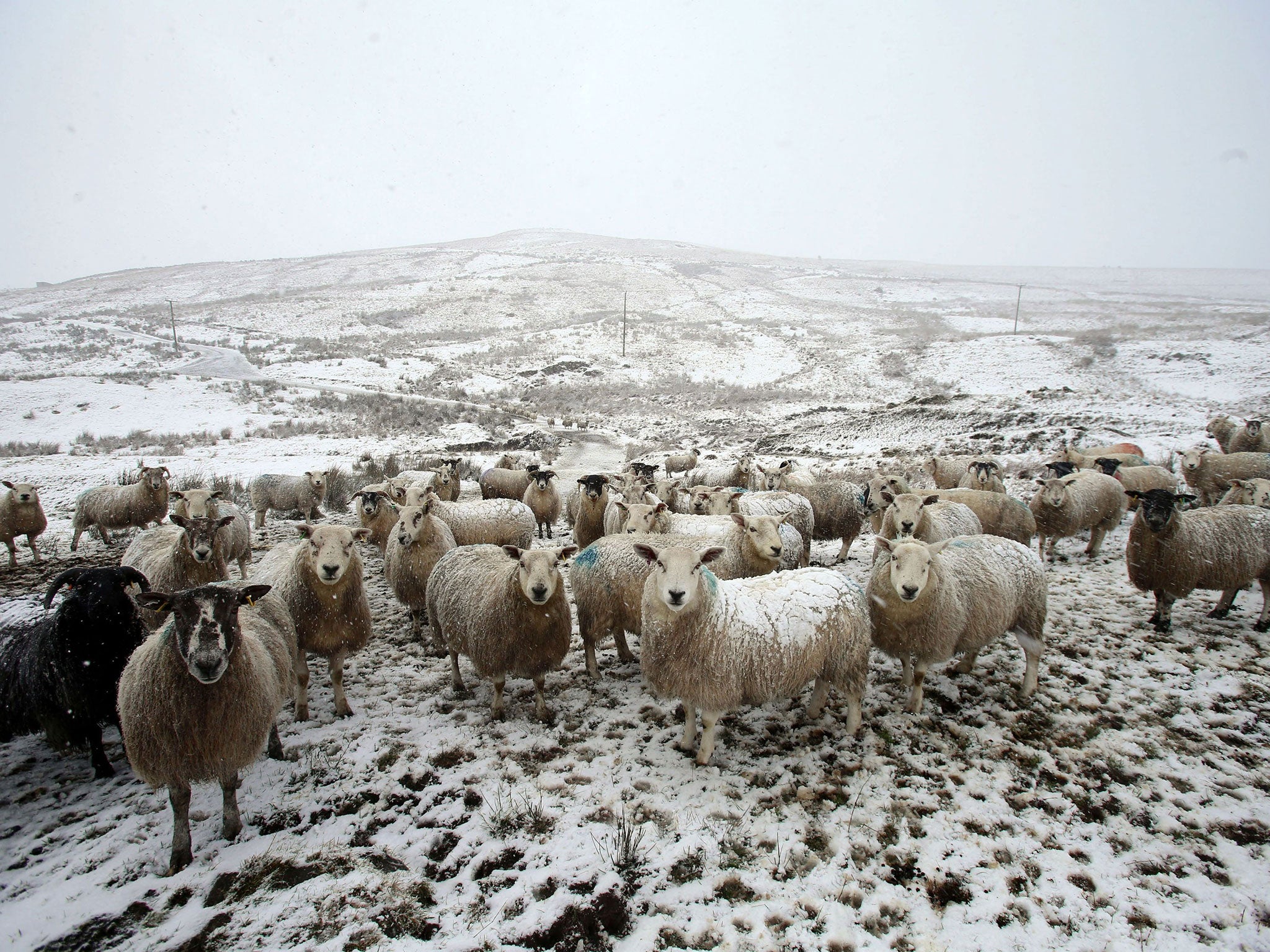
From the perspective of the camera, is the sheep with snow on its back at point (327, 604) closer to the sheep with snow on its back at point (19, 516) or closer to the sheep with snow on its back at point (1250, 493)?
the sheep with snow on its back at point (19, 516)

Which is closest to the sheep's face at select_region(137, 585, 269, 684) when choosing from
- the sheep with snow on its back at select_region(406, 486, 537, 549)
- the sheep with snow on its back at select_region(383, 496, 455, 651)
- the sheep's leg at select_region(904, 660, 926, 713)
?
the sheep with snow on its back at select_region(383, 496, 455, 651)

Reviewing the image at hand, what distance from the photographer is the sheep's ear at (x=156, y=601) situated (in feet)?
12.7

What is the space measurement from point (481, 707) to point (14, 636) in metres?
4.34

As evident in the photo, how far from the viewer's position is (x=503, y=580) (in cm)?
612

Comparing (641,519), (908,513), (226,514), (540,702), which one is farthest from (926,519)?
(226,514)

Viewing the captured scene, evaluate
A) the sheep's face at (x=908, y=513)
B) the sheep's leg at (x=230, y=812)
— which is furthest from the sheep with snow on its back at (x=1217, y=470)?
the sheep's leg at (x=230, y=812)

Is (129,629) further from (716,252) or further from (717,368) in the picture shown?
(716,252)

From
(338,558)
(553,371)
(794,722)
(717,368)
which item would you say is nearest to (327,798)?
(338,558)

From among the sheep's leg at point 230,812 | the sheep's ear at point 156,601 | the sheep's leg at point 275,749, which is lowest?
the sheep's leg at point 275,749

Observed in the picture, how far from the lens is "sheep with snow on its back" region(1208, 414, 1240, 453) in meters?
14.5

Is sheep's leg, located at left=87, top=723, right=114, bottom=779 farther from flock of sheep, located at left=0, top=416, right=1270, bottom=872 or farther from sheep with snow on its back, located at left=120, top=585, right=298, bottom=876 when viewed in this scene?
sheep with snow on its back, located at left=120, top=585, right=298, bottom=876

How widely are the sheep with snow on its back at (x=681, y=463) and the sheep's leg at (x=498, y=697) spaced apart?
44.8 feet

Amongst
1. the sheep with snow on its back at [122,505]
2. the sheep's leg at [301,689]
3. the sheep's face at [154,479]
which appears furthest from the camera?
the sheep's face at [154,479]

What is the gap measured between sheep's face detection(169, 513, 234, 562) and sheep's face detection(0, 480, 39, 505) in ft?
22.2
